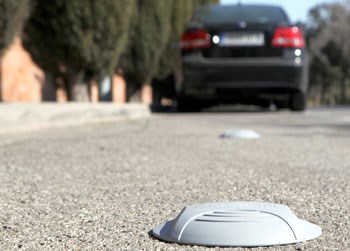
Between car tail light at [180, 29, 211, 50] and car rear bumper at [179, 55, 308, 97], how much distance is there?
0.16m

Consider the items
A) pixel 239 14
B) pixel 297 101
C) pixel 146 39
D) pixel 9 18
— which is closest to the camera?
pixel 9 18

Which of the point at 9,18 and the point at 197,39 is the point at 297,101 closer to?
the point at 197,39

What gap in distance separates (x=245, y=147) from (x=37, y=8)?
5066 mm

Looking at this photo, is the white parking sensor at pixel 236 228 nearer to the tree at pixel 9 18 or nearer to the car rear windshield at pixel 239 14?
the tree at pixel 9 18

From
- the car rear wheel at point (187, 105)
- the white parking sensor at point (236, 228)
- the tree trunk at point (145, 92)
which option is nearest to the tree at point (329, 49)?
the tree trunk at point (145, 92)

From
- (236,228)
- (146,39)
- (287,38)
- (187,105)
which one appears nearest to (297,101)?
(287,38)

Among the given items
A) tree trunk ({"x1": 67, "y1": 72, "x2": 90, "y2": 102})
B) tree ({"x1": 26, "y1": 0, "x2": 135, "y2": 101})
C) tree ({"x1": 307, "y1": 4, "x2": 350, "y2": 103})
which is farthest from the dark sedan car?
tree ({"x1": 307, "y1": 4, "x2": 350, "y2": 103})

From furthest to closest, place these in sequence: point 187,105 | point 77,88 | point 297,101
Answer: point 187,105 < point 297,101 < point 77,88

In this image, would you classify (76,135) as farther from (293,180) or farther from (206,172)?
(293,180)

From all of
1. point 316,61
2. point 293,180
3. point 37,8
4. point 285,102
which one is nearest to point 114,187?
point 293,180

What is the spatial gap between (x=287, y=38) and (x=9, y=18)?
4.29m

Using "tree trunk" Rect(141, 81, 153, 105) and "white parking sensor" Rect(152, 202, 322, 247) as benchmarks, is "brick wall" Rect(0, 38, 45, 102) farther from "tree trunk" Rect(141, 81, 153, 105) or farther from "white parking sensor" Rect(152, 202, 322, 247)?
"white parking sensor" Rect(152, 202, 322, 247)

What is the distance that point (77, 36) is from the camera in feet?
30.0

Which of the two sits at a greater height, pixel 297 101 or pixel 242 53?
pixel 242 53
